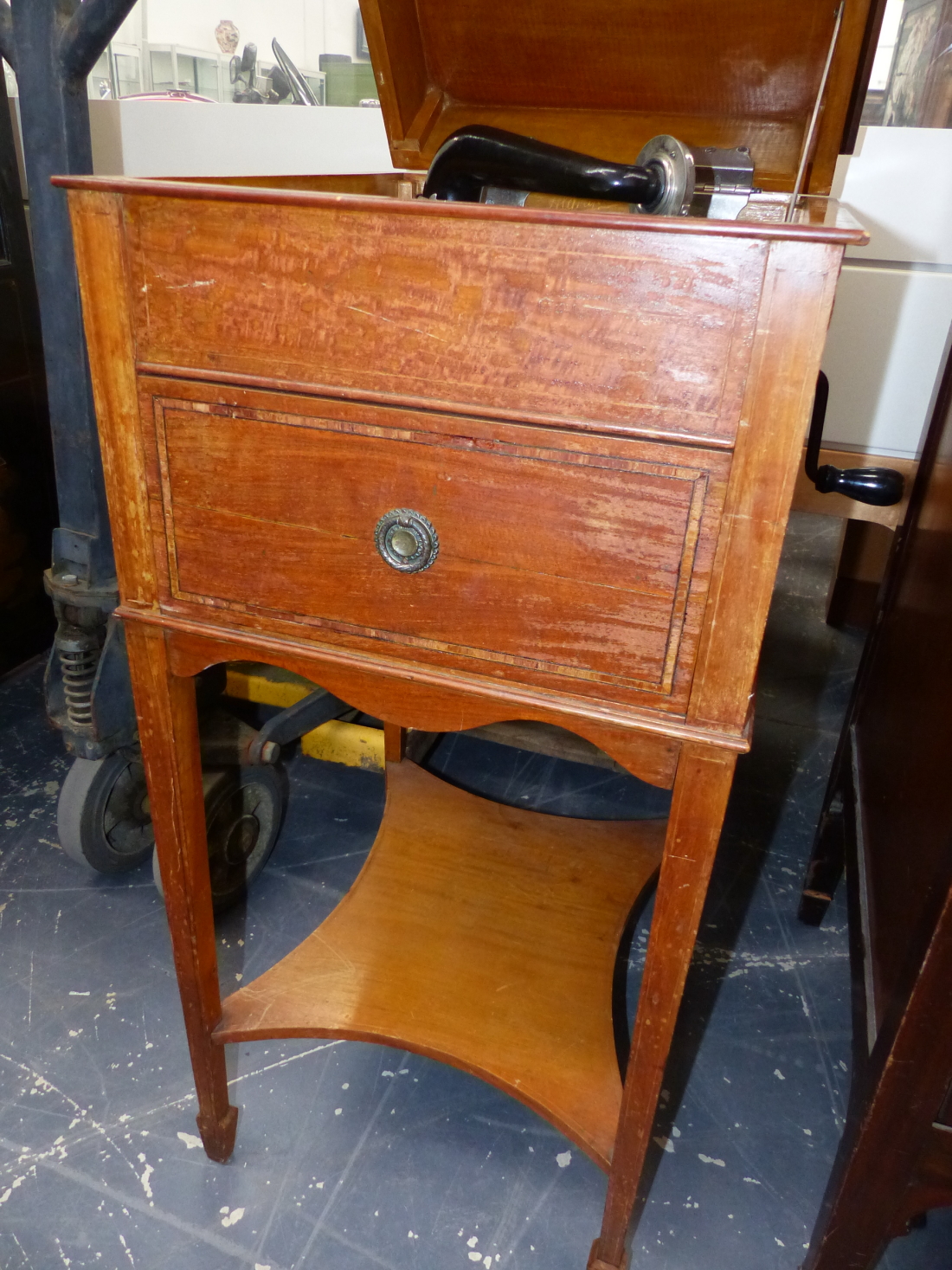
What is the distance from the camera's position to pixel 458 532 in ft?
2.12

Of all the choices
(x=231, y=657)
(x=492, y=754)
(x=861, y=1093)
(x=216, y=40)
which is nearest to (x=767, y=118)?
(x=231, y=657)

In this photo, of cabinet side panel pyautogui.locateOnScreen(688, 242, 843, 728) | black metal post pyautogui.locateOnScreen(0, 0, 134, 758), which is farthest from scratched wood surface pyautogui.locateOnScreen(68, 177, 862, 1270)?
black metal post pyautogui.locateOnScreen(0, 0, 134, 758)

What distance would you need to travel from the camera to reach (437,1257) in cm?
95

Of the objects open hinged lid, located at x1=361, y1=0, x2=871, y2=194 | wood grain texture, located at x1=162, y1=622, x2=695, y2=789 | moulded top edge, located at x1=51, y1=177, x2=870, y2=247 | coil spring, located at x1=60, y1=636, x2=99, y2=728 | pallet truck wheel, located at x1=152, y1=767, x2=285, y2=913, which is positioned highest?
open hinged lid, located at x1=361, y1=0, x2=871, y2=194

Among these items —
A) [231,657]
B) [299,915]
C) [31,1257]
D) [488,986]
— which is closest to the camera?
[231,657]

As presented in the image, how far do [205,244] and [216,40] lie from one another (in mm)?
1531

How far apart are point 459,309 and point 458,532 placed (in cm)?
15

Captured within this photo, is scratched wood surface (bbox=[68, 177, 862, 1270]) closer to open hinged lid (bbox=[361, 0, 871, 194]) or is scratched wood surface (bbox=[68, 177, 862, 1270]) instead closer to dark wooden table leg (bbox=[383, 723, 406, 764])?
open hinged lid (bbox=[361, 0, 871, 194])

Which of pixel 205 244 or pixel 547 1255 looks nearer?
pixel 205 244

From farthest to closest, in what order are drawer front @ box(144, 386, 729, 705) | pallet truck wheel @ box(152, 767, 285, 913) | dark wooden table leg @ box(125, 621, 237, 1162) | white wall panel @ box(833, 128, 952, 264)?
pallet truck wheel @ box(152, 767, 285, 913)
white wall panel @ box(833, 128, 952, 264)
dark wooden table leg @ box(125, 621, 237, 1162)
drawer front @ box(144, 386, 729, 705)

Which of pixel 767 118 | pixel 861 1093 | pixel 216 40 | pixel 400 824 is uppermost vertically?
pixel 216 40

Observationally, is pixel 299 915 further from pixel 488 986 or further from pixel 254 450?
pixel 254 450

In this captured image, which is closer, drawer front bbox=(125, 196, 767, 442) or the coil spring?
drawer front bbox=(125, 196, 767, 442)

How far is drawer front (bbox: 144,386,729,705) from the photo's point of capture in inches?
23.6
